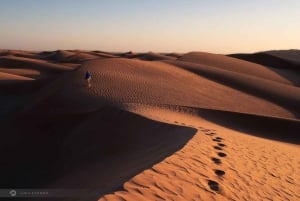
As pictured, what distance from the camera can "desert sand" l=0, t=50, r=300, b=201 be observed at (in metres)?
6.76

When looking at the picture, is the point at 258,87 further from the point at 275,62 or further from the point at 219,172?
the point at 275,62

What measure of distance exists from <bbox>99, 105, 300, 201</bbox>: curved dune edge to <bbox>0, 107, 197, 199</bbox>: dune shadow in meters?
0.41

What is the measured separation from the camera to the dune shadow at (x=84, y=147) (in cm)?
848

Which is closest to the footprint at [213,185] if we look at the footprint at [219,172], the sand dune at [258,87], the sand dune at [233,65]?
the footprint at [219,172]

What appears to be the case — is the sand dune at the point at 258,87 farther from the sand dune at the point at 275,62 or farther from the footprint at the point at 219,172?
the sand dune at the point at 275,62

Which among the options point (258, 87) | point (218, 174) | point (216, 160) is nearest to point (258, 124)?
point (216, 160)

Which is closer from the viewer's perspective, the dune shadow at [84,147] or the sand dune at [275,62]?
the dune shadow at [84,147]

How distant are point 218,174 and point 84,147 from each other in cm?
549

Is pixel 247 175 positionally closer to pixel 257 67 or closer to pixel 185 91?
pixel 185 91

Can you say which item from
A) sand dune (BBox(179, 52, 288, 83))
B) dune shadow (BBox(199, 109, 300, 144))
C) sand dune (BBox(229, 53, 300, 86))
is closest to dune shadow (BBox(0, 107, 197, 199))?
dune shadow (BBox(199, 109, 300, 144))

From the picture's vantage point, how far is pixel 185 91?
19406mm

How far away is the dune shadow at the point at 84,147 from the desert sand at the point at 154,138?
0.04 m

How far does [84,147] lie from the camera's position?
11.8m

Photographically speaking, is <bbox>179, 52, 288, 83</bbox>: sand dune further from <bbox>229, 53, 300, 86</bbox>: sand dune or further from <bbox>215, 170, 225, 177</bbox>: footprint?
<bbox>215, 170, 225, 177</bbox>: footprint
